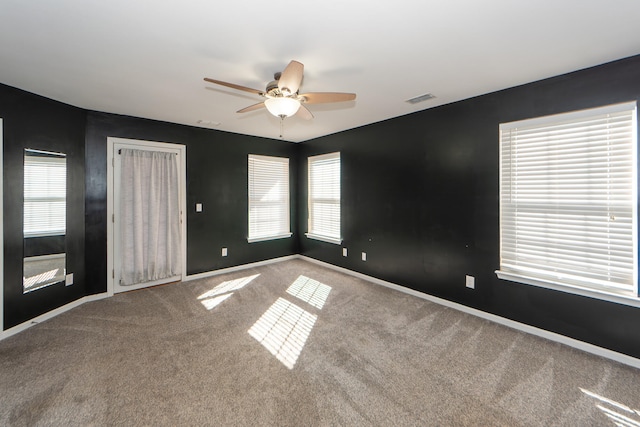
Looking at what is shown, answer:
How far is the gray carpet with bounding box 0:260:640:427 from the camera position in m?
1.66

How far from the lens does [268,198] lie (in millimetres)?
5098

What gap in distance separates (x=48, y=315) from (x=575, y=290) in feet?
17.2

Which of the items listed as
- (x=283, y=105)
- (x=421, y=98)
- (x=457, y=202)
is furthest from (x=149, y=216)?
(x=457, y=202)

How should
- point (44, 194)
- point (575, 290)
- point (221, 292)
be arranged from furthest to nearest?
point (221, 292) < point (44, 194) < point (575, 290)

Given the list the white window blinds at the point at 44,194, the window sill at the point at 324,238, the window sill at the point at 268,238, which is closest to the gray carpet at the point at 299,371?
the white window blinds at the point at 44,194

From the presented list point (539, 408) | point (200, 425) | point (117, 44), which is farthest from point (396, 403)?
point (117, 44)

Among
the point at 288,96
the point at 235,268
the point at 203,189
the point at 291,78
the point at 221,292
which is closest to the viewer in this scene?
the point at 291,78

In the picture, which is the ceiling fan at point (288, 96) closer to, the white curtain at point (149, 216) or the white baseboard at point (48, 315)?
the white curtain at point (149, 216)

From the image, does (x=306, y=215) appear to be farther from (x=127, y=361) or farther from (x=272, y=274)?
(x=127, y=361)

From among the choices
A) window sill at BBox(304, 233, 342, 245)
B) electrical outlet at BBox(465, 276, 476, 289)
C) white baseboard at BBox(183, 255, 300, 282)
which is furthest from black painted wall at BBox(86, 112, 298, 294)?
electrical outlet at BBox(465, 276, 476, 289)

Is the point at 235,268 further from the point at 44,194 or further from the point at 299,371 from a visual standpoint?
the point at 299,371

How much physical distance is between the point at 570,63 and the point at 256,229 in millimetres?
4495

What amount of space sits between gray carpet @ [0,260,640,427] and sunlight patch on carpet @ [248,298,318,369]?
0.02 meters

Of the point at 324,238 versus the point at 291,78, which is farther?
the point at 324,238
